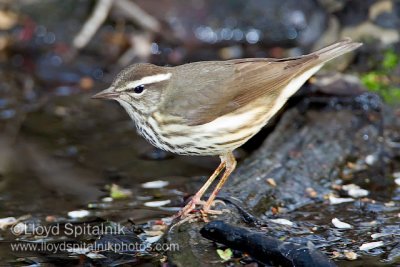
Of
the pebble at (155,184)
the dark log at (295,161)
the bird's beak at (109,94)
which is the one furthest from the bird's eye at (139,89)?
the pebble at (155,184)

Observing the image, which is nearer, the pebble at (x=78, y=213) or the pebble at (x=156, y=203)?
the pebble at (x=78, y=213)

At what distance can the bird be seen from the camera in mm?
5996

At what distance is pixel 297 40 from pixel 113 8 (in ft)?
8.96

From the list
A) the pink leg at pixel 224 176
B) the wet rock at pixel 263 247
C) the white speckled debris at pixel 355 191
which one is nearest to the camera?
the wet rock at pixel 263 247

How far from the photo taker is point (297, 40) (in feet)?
36.1

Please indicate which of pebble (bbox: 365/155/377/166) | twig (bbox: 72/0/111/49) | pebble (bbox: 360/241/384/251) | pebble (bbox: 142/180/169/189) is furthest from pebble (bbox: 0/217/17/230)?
twig (bbox: 72/0/111/49)

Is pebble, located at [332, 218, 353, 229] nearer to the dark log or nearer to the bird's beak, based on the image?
the dark log

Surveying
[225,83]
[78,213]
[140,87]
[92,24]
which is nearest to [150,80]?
[140,87]

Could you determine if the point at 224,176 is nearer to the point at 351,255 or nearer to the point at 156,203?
the point at 156,203

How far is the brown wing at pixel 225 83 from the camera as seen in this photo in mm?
6062

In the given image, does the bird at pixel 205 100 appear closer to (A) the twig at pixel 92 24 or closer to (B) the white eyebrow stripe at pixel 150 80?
(B) the white eyebrow stripe at pixel 150 80

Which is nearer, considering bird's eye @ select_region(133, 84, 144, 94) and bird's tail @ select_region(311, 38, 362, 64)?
bird's eye @ select_region(133, 84, 144, 94)

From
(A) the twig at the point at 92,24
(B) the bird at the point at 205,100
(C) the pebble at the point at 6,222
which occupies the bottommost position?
(C) the pebble at the point at 6,222

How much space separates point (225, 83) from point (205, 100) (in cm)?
25
